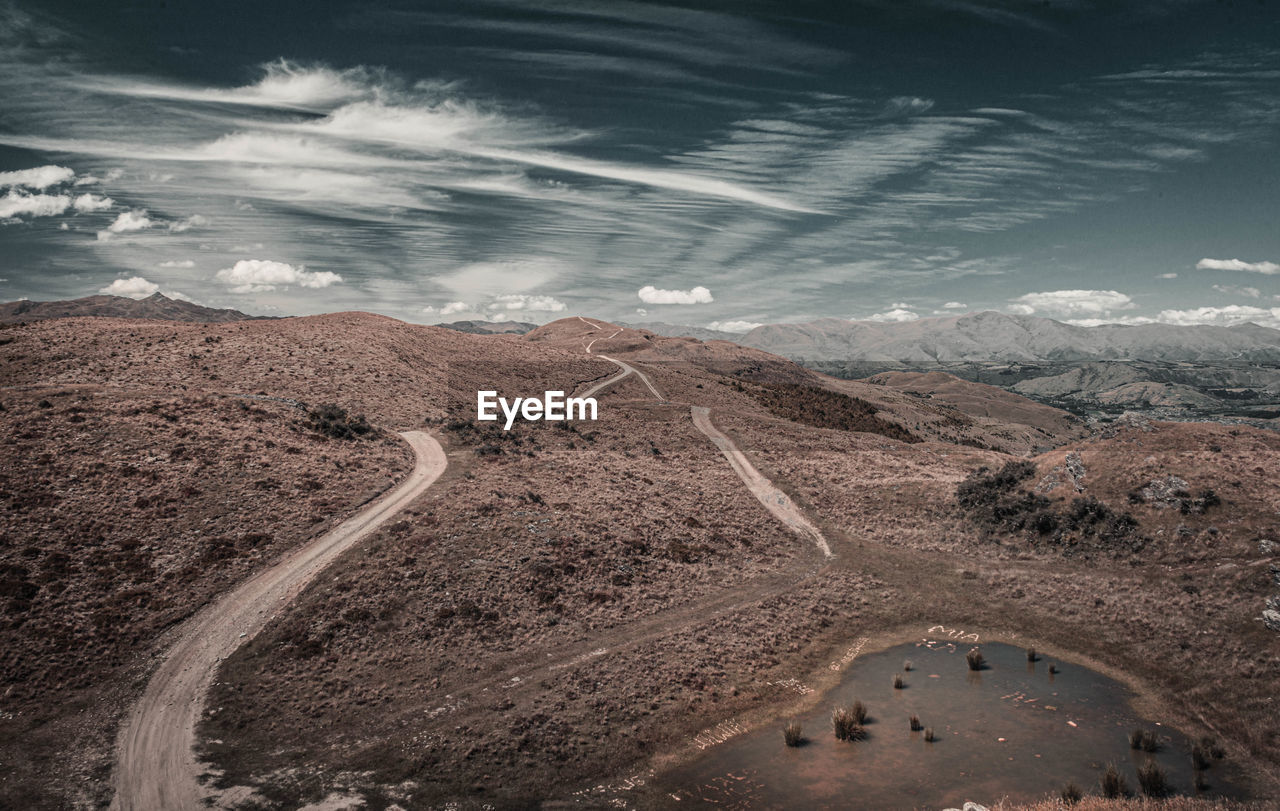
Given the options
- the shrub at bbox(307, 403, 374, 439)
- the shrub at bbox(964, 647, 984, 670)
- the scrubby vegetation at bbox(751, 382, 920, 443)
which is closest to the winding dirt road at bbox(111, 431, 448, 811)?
the shrub at bbox(307, 403, 374, 439)

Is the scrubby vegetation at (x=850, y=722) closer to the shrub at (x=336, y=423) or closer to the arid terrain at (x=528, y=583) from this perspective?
the arid terrain at (x=528, y=583)

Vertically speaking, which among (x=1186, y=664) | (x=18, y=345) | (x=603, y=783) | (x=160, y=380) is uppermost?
(x=18, y=345)

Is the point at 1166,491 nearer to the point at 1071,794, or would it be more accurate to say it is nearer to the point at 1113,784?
the point at 1113,784

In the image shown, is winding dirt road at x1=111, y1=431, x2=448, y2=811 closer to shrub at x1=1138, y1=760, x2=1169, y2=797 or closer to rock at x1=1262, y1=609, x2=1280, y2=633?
shrub at x1=1138, y1=760, x2=1169, y2=797

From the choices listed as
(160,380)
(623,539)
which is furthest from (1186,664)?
(160,380)

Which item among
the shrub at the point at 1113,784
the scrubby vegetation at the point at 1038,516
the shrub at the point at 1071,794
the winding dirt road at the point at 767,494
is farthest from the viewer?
the winding dirt road at the point at 767,494

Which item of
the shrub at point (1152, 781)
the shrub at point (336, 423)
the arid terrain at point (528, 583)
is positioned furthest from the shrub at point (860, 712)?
the shrub at point (336, 423)

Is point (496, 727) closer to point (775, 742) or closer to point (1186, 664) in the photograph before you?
point (775, 742)
